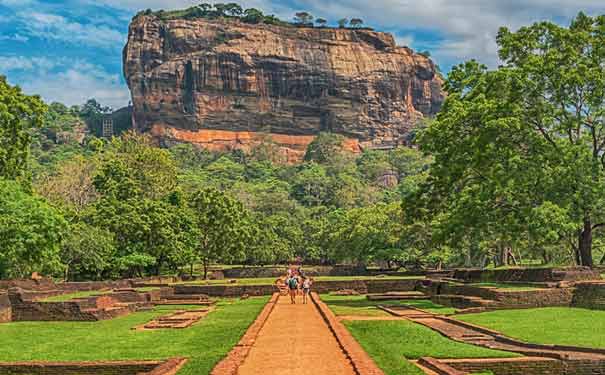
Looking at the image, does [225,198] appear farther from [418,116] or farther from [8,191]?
[418,116]

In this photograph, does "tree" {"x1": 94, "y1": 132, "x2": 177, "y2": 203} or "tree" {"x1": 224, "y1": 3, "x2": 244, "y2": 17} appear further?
"tree" {"x1": 224, "y1": 3, "x2": 244, "y2": 17}

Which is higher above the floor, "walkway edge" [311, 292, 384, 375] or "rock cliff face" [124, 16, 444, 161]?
"rock cliff face" [124, 16, 444, 161]

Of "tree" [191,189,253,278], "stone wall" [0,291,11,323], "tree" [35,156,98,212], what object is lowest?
"stone wall" [0,291,11,323]

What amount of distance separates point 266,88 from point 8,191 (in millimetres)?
135420

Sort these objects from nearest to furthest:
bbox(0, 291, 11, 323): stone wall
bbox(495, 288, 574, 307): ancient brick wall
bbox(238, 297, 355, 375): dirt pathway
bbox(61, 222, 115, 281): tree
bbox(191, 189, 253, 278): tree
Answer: bbox(238, 297, 355, 375): dirt pathway < bbox(0, 291, 11, 323): stone wall < bbox(495, 288, 574, 307): ancient brick wall < bbox(61, 222, 115, 281): tree < bbox(191, 189, 253, 278): tree

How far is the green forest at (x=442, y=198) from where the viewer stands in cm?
2684

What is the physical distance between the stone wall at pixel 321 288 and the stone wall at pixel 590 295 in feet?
50.0

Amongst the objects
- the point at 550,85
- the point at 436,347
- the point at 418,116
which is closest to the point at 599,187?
the point at 550,85

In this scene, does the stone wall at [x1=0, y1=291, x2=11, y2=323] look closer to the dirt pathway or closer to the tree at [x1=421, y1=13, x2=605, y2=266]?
the dirt pathway

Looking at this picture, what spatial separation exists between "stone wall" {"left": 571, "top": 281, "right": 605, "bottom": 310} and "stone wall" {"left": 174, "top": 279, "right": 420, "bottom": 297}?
15.2m

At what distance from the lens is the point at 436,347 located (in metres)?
15.0

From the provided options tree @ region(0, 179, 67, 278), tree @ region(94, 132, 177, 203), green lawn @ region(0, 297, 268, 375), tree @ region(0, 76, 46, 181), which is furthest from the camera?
tree @ region(94, 132, 177, 203)

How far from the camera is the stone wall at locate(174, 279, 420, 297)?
37906mm

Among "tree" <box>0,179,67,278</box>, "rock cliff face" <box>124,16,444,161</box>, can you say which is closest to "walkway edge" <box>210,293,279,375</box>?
"tree" <box>0,179,67,278</box>
